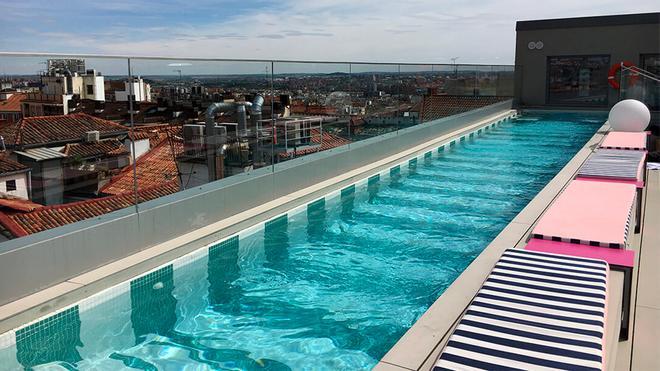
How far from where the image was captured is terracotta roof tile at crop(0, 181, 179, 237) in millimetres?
4586

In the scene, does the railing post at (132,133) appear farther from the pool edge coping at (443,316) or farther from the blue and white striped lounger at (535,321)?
the blue and white striped lounger at (535,321)

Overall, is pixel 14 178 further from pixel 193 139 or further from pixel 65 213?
pixel 193 139

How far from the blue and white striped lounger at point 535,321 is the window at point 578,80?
2198cm

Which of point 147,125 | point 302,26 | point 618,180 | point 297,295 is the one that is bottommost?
point 297,295

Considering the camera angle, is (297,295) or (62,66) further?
(297,295)

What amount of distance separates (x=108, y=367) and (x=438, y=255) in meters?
3.66

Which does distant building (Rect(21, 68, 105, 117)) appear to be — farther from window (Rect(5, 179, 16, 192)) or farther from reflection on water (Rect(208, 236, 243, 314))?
reflection on water (Rect(208, 236, 243, 314))

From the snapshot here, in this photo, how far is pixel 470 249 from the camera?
21.4 feet

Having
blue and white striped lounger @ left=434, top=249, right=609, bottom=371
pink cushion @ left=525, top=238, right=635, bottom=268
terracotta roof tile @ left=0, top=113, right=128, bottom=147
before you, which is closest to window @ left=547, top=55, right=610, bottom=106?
pink cushion @ left=525, top=238, right=635, bottom=268

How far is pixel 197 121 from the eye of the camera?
6375 mm

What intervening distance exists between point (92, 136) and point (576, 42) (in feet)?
75.3

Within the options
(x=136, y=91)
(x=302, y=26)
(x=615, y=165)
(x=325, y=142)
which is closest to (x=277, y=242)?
(x=136, y=91)

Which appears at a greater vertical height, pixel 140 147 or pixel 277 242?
pixel 140 147

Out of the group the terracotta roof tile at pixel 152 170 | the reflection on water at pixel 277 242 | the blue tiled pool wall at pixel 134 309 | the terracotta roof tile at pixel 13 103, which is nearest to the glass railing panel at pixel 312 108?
the reflection on water at pixel 277 242
